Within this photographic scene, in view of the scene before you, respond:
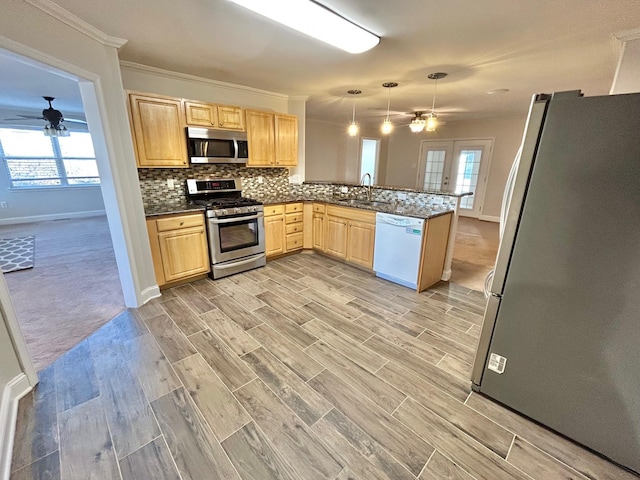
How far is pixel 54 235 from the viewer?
17.9 ft

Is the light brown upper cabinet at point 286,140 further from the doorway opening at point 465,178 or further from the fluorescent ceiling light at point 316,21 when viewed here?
the doorway opening at point 465,178

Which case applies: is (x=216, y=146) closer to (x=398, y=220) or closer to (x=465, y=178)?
(x=398, y=220)

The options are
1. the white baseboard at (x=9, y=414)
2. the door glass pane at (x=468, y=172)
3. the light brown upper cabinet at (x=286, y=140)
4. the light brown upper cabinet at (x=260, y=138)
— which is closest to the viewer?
the white baseboard at (x=9, y=414)

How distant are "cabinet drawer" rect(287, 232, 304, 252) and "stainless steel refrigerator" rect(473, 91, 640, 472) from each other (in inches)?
122

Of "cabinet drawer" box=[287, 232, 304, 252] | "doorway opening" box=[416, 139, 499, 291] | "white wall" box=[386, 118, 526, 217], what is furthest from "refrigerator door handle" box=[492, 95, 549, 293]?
"white wall" box=[386, 118, 526, 217]

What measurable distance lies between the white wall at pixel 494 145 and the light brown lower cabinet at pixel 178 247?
681 centimetres

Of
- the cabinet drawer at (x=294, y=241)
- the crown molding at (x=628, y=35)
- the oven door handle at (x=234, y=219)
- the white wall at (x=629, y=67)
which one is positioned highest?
the crown molding at (x=628, y=35)

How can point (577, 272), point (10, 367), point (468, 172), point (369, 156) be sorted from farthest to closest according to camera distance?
point (369, 156) → point (468, 172) → point (10, 367) → point (577, 272)

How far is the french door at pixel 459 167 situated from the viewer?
693 centimetres

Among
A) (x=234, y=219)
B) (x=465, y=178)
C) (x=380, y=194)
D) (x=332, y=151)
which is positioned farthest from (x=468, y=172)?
(x=234, y=219)

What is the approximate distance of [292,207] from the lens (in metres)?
4.19

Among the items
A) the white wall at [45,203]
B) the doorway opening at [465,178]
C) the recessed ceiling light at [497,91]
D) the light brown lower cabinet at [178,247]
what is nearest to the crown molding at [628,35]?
the recessed ceiling light at [497,91]

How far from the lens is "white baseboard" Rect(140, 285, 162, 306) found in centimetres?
290

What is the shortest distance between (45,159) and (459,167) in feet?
34.3
